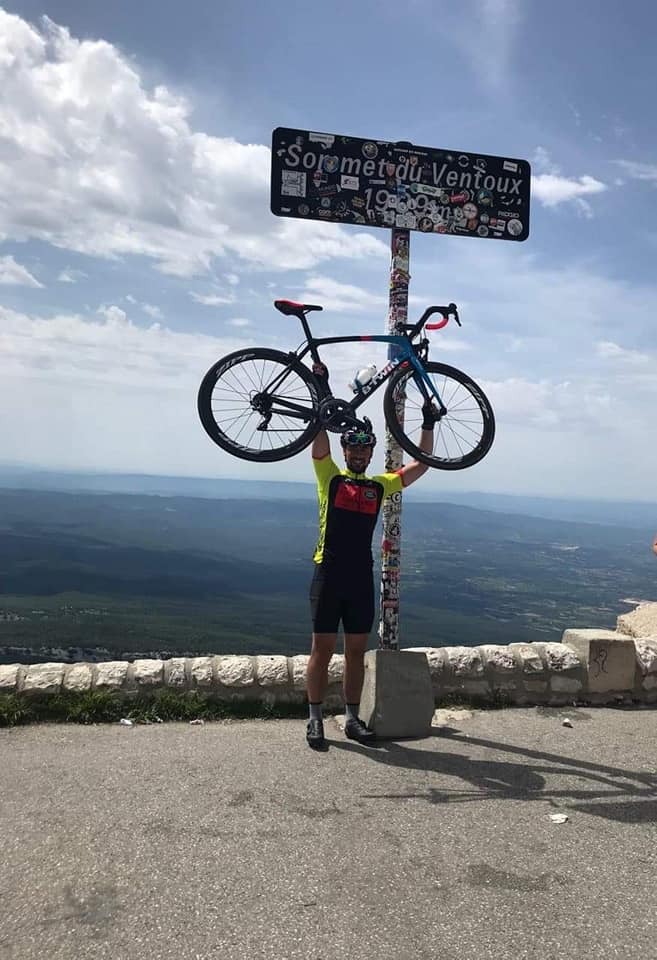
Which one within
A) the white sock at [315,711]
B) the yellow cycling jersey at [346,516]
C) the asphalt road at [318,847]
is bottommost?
the asphalt road at [318,847]

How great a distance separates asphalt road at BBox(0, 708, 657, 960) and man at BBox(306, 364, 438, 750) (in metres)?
0.52

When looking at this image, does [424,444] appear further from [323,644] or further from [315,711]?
[315,711]

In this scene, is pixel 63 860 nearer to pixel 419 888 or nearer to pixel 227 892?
pixel 227 892

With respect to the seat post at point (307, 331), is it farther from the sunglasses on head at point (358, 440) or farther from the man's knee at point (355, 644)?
the man's knee at point (355, 644)

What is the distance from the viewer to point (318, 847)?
3.80 metres

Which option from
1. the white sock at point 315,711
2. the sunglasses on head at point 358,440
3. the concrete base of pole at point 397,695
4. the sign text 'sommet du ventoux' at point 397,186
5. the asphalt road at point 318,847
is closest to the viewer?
the asphalt road at point 318,847

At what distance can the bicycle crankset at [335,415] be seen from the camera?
5.73 metres

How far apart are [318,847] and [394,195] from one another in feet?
19.5

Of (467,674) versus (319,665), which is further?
(467,674)

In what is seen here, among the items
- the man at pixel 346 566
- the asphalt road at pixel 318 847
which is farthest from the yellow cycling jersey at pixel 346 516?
the asphalt road at pixel 318 847

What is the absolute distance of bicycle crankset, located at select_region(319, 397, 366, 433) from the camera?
5730mm

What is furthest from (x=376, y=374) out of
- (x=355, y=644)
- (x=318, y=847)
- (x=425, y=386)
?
(x=318, y=847)

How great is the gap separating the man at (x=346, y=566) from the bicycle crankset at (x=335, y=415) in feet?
0.27

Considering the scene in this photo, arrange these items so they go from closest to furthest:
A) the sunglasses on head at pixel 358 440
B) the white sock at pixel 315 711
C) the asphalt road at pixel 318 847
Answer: the asphalt road at pixel 318 847 < the white sock at pixel 315 711 < the sunglasses on head at pixel 358 440
